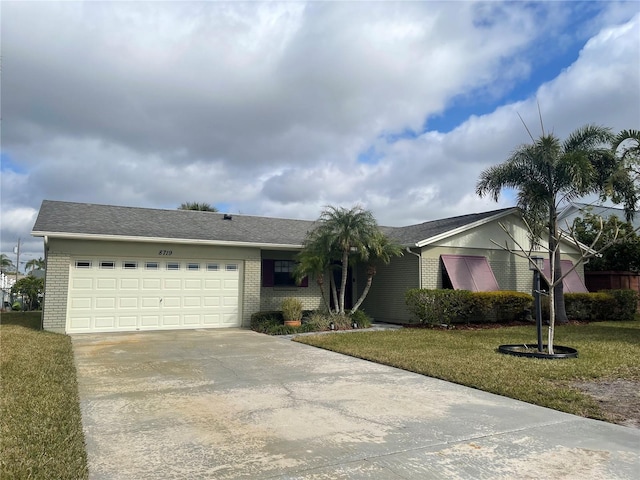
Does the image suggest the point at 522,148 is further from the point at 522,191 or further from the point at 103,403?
the point at 103,403

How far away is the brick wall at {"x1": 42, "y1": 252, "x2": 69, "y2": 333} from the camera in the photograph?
12.4 m

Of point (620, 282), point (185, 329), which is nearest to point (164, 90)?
point (185, 329)

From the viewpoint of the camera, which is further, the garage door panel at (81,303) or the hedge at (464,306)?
the hedge at (464,306)

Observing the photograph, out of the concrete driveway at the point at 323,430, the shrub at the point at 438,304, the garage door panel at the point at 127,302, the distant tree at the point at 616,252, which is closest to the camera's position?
the concrete driveway at the point at 323,430

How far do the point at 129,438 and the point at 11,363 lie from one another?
4715 mm

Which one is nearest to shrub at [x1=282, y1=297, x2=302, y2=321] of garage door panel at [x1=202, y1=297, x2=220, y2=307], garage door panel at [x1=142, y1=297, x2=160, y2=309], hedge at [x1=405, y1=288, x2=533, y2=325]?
garage door panel at [x1=202, y1=297, x2=220, y2=307]

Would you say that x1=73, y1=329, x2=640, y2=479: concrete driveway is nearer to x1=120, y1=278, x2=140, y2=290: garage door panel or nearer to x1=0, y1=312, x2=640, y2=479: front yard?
x1=0, y1=312, x2=640, y2=479: front yard

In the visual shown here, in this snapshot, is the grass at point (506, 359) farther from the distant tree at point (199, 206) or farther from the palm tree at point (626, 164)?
the distant tree at point (199, 206)

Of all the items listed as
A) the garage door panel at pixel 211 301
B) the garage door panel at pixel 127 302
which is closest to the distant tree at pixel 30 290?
the garage door panel at pixel 127 302

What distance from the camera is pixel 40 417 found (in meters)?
4.82

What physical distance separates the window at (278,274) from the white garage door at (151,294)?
49.5 inches

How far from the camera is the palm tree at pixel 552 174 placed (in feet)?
49.1

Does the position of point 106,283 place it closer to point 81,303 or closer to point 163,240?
point 81,303

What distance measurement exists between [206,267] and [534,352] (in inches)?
392
